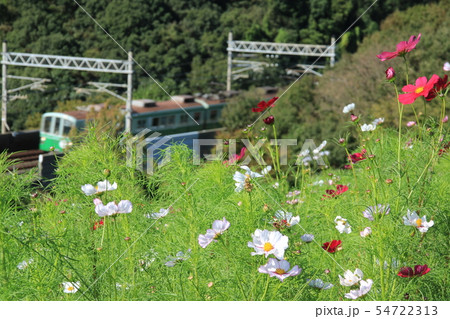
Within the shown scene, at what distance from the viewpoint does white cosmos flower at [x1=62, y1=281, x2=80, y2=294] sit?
124 cm

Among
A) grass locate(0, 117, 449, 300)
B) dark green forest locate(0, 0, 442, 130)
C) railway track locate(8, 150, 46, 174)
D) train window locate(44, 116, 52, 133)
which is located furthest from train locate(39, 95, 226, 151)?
grass locate(0, 117, 449, 300)

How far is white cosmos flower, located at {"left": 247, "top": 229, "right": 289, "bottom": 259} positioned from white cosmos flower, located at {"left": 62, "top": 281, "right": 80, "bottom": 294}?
39cm

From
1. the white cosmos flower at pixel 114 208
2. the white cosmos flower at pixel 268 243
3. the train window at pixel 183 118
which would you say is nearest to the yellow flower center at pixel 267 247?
the white cosmos flower at pixel 268 243

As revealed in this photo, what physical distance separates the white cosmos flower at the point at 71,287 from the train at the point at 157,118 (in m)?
6.29

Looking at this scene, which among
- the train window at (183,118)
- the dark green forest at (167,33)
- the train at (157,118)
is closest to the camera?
the train at (157,118)

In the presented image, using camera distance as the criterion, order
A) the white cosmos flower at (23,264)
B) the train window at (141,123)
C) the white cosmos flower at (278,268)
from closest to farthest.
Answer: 1. the white cosmos flower at (278,268)
2. the white cosmos flower at (23,264)
3. the train window at (141,123)

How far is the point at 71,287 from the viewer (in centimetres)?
127

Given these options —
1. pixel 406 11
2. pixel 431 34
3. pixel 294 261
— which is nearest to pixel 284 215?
pixel 294 261

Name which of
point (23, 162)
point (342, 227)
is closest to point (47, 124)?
point (23, 162)

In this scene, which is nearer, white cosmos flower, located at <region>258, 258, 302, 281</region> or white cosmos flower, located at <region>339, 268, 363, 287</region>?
white cosmos flower, located at <region>258, 258, 302, 281</region>

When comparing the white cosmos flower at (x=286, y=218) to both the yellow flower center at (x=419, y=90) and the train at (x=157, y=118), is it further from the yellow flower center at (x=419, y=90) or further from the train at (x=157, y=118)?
the train at (x=157, y=118)

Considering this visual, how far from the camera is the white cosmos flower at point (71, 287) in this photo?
1.24 metres

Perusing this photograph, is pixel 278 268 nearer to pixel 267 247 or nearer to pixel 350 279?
pixel 267 247

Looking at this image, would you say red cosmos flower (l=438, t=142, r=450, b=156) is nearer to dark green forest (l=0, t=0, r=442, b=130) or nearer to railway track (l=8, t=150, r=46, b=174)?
railway track (l=8, t=150, r=46, b=174)
